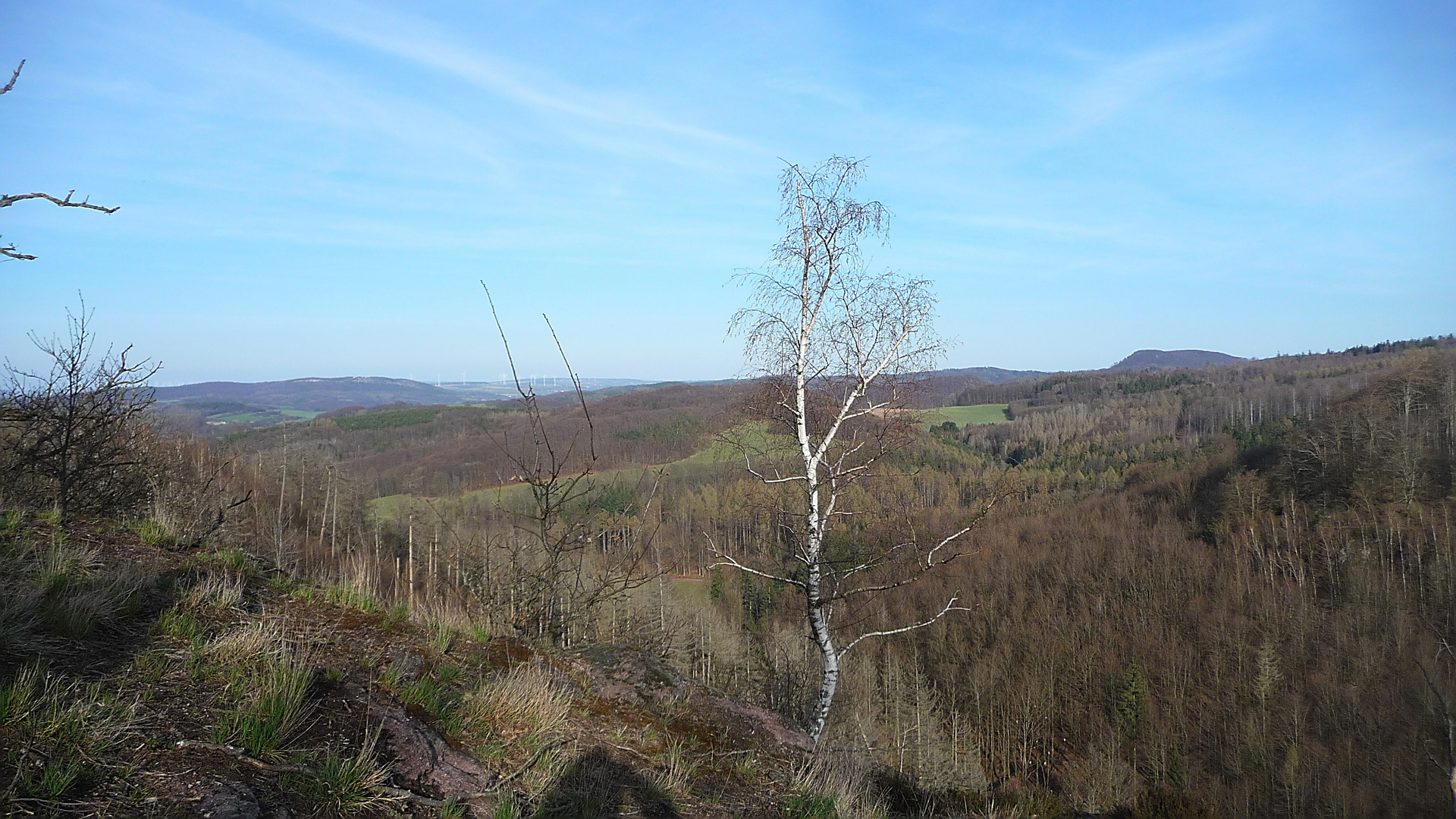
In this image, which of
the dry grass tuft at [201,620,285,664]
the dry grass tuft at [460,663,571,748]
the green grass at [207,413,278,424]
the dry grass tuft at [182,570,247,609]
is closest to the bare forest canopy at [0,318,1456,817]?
the dry grass tuft at [201,620,285,664]

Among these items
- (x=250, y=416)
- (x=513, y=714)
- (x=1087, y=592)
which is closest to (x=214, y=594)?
(x=513, y=714)

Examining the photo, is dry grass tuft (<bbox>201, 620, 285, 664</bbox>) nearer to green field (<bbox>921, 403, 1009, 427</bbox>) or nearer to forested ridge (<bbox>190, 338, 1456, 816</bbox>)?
forested ridge (<bbox>190, 338, 1456, 816</bbox>)

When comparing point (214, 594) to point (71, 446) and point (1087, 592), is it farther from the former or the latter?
point (1087, 592)

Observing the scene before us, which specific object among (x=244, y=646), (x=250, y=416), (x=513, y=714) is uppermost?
(x=244, y=646)

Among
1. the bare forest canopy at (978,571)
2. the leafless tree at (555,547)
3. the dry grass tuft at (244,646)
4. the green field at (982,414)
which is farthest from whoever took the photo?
the green field at (982,414)

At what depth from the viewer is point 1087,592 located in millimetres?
56000

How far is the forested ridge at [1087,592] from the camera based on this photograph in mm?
15180

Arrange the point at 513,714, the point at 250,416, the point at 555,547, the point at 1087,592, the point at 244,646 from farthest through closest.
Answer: the point at 250,416
the point at 1087,592
the point at 555,547
the point at 513,714
the point at 244,646

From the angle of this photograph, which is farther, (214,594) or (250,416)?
(250,416)

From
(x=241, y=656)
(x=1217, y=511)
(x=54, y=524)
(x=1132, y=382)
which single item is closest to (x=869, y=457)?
(x=241, y=656)

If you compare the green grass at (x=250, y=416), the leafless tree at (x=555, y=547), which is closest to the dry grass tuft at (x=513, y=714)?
the leafless tree at (x=555, y=547)

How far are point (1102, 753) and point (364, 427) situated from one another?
266 feet

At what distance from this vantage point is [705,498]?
43625 millimetres

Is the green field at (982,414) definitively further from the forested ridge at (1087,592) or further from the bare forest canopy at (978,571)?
the forested ridge at (1087,592)
